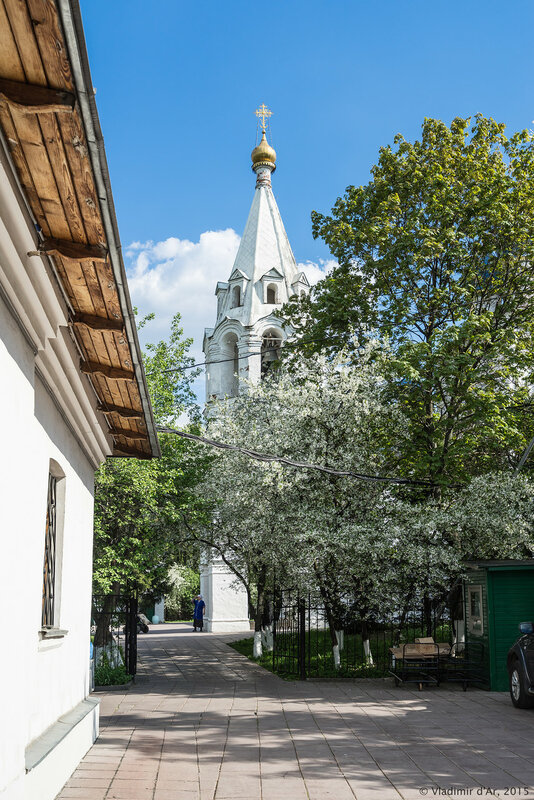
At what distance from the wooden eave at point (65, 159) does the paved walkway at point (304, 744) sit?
4.13 metres

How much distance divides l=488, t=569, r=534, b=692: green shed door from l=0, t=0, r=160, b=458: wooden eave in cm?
1021

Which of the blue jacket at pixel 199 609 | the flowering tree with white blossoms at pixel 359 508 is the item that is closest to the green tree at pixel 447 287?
the flowering tree with white blossoms at pixel 359 508

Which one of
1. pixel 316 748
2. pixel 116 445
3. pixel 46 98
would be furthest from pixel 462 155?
pixel 46 98

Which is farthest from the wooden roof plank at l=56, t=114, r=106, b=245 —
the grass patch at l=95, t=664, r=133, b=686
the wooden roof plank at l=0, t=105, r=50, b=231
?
the grass patch at l=95, t=664, r=133, b=686

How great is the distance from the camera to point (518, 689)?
11.4 metres

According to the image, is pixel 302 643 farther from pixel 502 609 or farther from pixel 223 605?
pixel 223 605

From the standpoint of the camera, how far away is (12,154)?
134 inches

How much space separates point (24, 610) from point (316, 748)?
5180mm

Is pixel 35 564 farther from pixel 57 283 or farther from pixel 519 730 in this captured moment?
pixel 519 730

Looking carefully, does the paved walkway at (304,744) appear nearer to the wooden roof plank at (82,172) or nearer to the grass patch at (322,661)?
the grass patch at (322,661)

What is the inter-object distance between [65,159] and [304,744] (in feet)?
24.9

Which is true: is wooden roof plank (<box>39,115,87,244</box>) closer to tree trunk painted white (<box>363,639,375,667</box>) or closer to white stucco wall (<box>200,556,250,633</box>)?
tree trunk painted white (<box>363,639,375,667</box>)

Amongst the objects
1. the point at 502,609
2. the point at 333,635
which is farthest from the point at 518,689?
the point at 333,635

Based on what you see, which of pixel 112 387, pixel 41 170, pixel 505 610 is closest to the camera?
pixel 41 170
